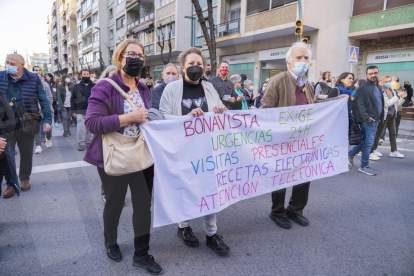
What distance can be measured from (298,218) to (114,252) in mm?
2029

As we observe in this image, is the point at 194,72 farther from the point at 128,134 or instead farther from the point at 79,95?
the point at 79,95

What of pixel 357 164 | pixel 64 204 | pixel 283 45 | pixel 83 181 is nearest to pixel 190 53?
pixel 64 204

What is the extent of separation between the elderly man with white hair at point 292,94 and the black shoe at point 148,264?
1496 millimetres

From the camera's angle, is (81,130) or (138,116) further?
(81,130)

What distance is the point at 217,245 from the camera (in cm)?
265

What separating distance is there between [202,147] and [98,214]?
5.66ft

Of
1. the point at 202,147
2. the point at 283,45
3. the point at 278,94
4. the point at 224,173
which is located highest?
the point at 283,45

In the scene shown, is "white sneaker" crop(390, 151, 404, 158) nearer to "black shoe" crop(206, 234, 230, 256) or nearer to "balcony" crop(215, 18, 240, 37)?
"black shoe" crop(206, 234, 230, 256)

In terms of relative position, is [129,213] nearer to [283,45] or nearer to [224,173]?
[224,173]

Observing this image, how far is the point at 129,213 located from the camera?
3.53 metres

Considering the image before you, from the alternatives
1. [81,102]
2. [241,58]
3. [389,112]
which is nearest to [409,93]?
[389,112]

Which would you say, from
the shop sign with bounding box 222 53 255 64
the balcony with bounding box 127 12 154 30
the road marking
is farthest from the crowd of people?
the balcony with bounding box 127 12 154 30

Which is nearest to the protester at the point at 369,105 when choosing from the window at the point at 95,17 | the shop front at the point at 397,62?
the shop front at the point at 397,62

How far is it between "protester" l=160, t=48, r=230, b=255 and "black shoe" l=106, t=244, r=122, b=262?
62 centimetres
